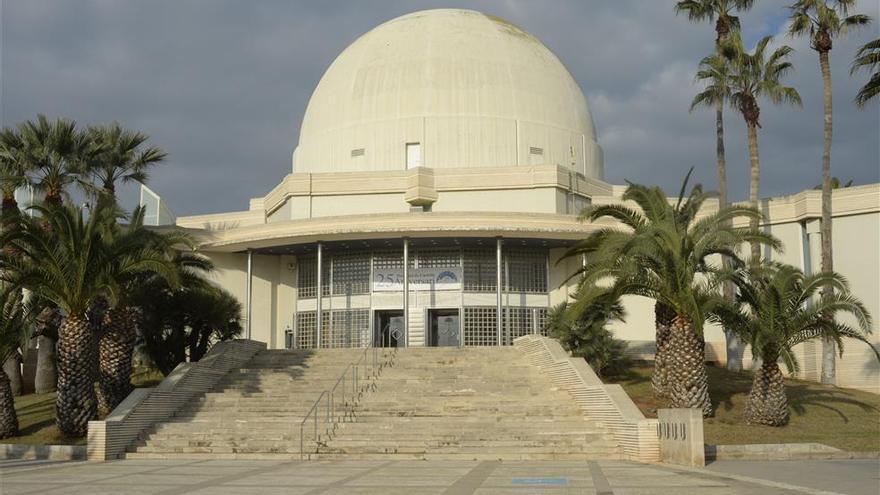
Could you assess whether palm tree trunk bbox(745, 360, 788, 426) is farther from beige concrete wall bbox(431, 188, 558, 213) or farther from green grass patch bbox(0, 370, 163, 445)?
green grass patch bbox(0, 370, 163, 445)

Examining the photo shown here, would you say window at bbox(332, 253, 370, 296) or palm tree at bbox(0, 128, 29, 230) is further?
window at bbox(332, 253, 370, 296)

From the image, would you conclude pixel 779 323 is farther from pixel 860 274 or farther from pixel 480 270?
pixel 480 270

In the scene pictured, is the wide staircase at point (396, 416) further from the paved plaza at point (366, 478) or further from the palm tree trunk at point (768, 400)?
the palm tree trunk at point (768, 400)

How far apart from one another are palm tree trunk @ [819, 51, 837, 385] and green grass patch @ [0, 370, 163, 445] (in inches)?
815

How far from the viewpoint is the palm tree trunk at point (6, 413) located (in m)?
21.6

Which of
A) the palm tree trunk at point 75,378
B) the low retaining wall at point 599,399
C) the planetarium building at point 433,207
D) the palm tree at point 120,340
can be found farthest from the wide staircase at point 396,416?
the planetarium building at point 433,207

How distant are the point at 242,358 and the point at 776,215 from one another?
771 inches

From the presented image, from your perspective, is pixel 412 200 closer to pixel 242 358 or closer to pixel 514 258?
pixel 514 258

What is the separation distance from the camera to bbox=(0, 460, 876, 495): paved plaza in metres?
12.6

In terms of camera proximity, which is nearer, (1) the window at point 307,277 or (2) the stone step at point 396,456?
(2) the stone step at point 396,456

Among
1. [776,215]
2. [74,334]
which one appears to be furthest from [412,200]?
[74,334]

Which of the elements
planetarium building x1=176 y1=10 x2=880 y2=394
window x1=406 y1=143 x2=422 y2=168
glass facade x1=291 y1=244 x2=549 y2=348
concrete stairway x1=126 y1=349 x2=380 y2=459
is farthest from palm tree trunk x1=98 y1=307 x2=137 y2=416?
window x1=406 y1=143 x2=422 y2=168

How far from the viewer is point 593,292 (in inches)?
853

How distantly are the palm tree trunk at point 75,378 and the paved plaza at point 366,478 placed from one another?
3225 millimetres
